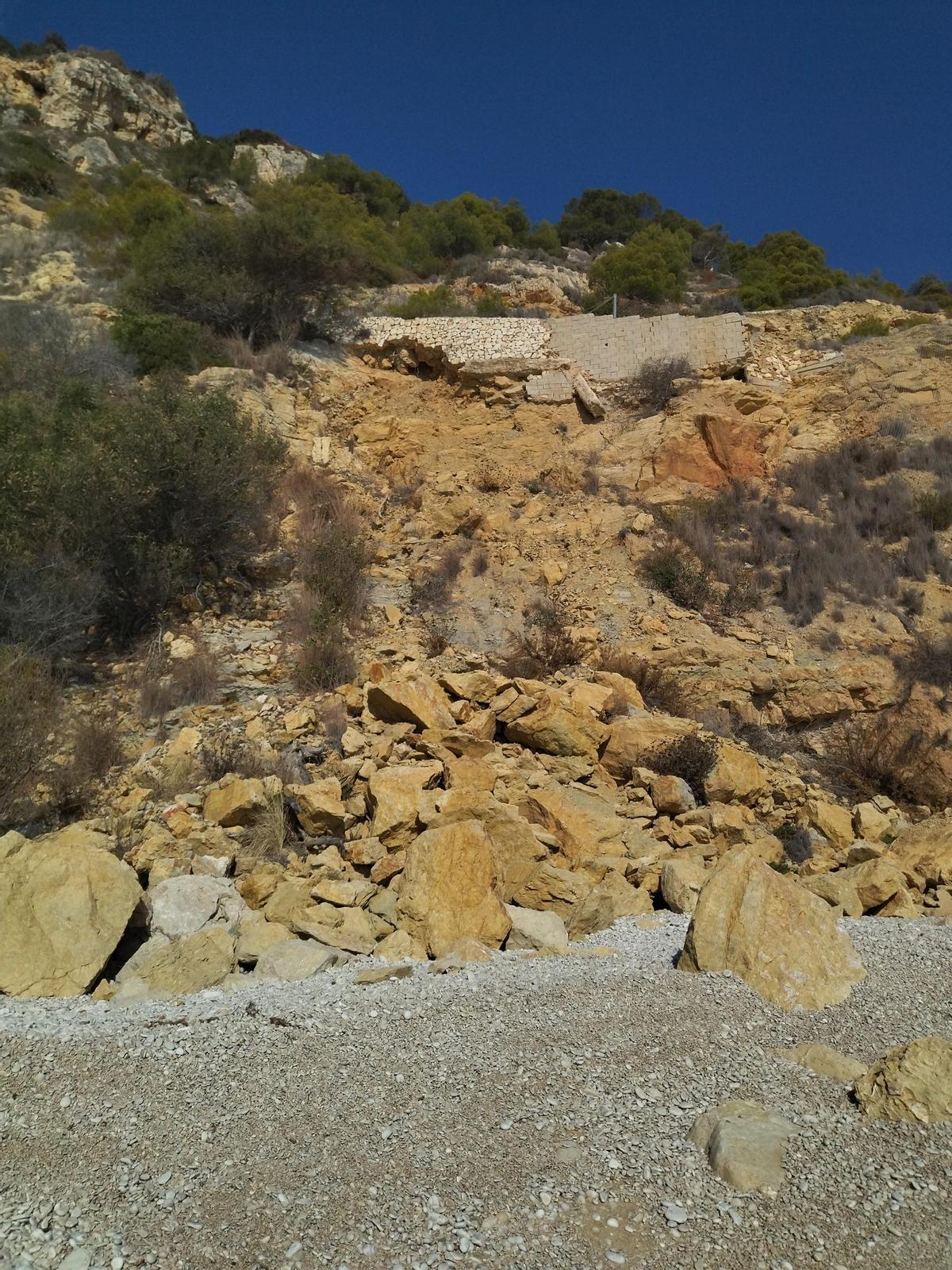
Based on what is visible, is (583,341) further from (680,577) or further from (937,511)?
(937,511)

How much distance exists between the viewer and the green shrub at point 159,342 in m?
11.7

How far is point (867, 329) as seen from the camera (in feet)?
49.8

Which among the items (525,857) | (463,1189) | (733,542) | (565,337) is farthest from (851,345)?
(463,1189)

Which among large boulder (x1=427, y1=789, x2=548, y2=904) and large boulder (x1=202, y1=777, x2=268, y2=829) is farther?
large boulder (x1=202, y1=777, x2=268, y2=829)

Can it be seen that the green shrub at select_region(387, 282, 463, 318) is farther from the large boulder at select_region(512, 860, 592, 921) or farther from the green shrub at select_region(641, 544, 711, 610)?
the large boulder at select_region(512, 860, 592, 921)

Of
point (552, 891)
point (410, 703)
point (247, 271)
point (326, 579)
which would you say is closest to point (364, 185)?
point (247, 271)

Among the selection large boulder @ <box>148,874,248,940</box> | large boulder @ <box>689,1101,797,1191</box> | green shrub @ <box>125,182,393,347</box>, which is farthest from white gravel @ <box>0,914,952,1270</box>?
green shrub @ <box>125,182,393,347</box>

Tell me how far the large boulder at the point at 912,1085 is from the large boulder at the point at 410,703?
395 cm

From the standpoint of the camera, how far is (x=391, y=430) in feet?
42.5

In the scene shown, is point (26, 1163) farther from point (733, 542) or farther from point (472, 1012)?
point (733, 542)

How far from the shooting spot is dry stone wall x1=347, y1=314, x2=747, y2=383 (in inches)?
551

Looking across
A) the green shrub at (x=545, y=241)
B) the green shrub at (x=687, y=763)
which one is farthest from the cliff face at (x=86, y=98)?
the green shrub at (x=687, y=763)

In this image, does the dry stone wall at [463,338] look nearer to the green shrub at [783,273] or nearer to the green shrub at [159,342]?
the green shrub at [159,342]

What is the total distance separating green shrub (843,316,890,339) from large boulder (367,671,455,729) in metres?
13.4
